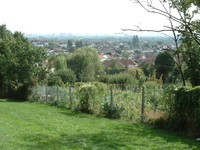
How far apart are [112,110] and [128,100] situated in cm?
90

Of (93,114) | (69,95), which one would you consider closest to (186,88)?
(93,114)

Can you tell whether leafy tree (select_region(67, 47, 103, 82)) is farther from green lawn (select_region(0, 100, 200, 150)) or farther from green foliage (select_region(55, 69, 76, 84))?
green lawn (select_region(0, 100, 200, 150))

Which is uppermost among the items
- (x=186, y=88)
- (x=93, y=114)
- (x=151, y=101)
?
(x=186, y=88)

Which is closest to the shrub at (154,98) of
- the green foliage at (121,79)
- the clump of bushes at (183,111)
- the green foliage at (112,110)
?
the clump of bushes at (183,111)

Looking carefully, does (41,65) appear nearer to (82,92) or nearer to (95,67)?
(82,92)

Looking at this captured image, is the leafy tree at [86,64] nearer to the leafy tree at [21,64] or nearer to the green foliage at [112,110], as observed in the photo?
the leafy tree at [21,64]

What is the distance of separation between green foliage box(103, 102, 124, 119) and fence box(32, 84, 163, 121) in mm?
196

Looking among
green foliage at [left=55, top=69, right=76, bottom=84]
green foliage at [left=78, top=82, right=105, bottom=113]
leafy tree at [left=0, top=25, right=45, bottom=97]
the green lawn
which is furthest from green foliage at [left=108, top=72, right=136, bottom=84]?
the green lawn

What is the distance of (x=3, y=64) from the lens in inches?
1102

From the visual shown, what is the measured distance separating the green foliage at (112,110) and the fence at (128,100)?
0.20 m

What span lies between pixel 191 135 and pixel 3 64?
22.0m

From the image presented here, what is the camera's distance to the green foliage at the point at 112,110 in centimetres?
1404

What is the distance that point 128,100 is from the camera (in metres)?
14.1

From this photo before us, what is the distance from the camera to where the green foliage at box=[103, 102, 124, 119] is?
14.0 meters
